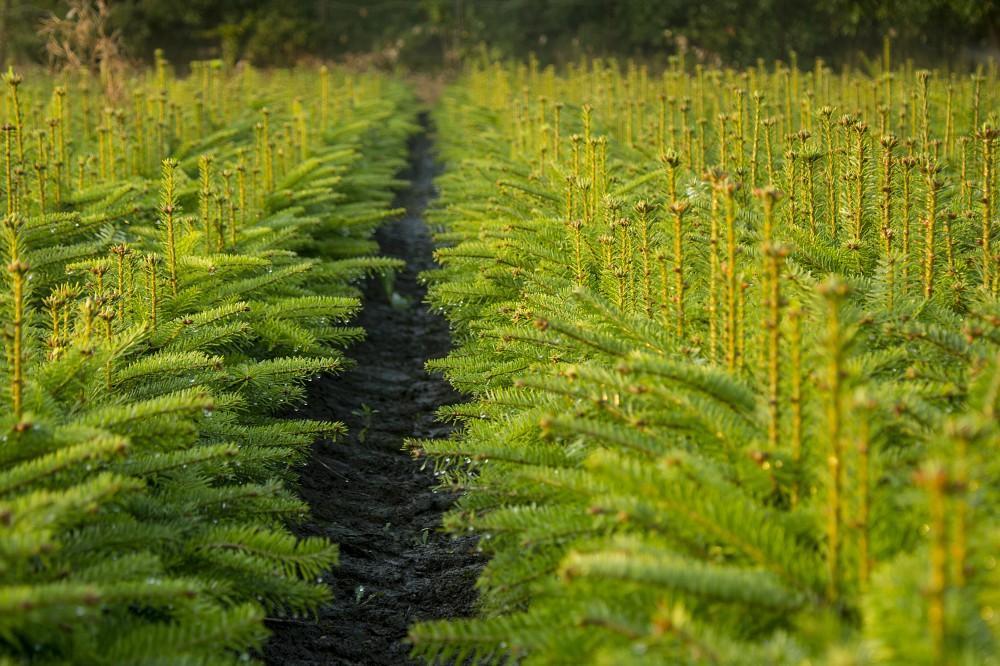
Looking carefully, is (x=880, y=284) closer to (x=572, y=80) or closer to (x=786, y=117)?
(x=786, y=117)

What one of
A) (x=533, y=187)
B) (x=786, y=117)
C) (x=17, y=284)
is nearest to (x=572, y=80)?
(x=786, y=117)

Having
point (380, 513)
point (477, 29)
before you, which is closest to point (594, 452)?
point (380, 513)

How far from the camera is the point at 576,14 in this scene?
2725 cm

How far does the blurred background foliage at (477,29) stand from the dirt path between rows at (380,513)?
1835 cm

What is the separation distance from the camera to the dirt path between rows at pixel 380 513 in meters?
3.11

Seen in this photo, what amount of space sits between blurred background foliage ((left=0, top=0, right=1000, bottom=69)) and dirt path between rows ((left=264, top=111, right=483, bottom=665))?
18351mm

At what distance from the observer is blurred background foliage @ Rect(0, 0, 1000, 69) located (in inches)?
917

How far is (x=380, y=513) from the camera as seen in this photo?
159 inches

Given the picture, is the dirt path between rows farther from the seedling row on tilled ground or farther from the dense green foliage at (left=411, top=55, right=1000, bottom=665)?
the dense green foliage at (left=411, top=55, right=1000, bottom=665)

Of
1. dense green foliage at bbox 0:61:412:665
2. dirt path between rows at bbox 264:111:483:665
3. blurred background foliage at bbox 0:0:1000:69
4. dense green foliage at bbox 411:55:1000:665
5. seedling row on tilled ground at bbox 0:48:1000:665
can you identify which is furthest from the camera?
blurred background foliage at bbox 0:0:1000:69

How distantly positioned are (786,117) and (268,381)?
5.10 m

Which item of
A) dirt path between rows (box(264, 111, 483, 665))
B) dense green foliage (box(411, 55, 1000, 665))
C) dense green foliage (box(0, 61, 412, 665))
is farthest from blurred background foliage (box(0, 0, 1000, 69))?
dense green foliage (box(411, 55, 1000, 665))

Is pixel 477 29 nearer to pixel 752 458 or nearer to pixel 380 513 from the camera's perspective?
pixel 380 513

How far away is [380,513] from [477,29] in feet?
84.0
